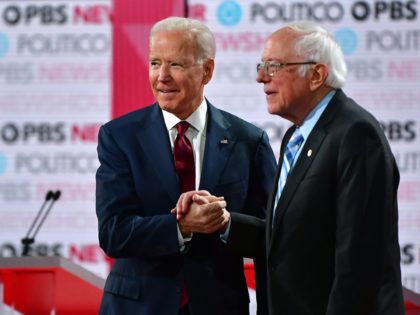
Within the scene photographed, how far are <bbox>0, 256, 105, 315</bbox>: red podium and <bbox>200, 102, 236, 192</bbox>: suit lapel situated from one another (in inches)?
59.8

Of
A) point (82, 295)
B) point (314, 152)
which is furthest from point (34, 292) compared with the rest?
point (314, 152)

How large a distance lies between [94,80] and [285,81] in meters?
3.39

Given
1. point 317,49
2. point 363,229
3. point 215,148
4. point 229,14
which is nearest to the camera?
point 363,229

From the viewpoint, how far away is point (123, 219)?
2.40 m

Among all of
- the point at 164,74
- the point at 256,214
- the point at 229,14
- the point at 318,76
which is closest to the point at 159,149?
the point at 164,74

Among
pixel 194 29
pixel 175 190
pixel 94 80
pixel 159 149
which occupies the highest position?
pixel 194 29

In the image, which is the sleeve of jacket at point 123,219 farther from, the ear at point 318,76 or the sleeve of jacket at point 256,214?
the ear at point 318,76

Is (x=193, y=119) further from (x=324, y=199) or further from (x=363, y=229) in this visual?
(x=363, y=229)

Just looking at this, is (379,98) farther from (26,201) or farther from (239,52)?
Result: (26,201)

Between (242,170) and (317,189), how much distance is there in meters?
0.37

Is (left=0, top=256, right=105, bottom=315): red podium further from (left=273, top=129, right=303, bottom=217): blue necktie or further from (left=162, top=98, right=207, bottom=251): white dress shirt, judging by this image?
(left=273, top=129, right=303, bottom=217): blue necktie

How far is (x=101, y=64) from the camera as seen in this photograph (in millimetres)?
5578

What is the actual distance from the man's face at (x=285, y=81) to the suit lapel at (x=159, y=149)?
309 millimetres

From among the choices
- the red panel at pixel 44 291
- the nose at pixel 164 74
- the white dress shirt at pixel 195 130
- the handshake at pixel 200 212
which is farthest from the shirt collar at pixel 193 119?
the red panel at pixel 44 291
